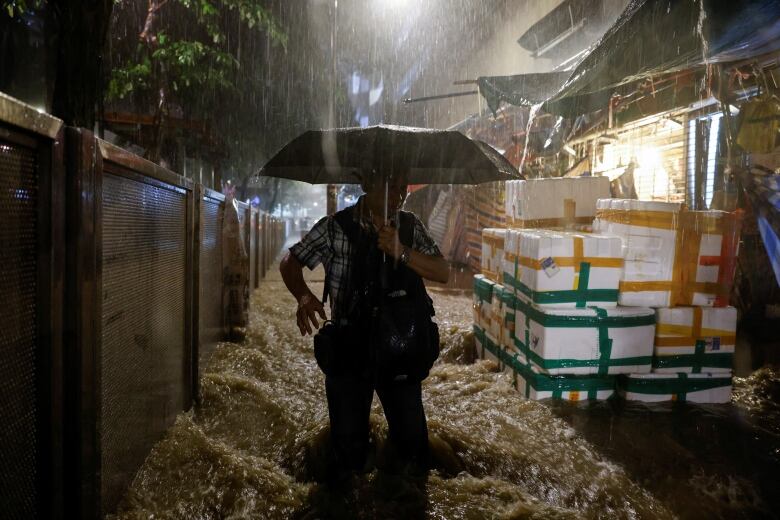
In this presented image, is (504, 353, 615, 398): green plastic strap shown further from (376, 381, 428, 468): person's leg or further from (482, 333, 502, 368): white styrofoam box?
(376, 381, 428, 468): person's leg

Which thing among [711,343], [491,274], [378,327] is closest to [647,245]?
[711,343]

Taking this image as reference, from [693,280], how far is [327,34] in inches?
588

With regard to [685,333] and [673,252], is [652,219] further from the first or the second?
[685,333]

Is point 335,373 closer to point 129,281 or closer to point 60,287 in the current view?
point 129,281

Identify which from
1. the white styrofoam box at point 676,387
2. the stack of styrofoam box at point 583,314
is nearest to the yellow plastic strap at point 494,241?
the stack of styrofoam box at point 583,314

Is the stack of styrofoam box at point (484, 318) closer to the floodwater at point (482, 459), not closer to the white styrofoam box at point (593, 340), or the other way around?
the floodwater at point (482, 459)

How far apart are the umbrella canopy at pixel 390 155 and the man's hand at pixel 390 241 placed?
1.41ft

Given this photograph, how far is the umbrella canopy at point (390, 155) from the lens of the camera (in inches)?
116

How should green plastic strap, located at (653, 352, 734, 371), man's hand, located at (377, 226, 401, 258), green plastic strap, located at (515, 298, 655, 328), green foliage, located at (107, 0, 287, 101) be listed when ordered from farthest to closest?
green foliage, located at (107, 0, 287, 101) < green plastic strap, located at (653, 352, 734, 371) < green plastic strap, located at (515, 298, 655, 328) < man's hand, located at (377, 226, 401, 258)

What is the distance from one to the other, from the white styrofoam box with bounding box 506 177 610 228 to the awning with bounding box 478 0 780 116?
1.20 meters

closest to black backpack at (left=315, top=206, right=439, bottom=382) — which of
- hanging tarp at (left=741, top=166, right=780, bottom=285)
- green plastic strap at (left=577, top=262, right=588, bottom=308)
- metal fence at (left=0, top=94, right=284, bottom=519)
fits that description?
metal fence at (left=0, top=94, right=284, bottom=519)

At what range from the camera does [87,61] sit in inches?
185

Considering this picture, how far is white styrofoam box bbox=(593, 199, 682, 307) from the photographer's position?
4.32 metres

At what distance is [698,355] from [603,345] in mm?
942
